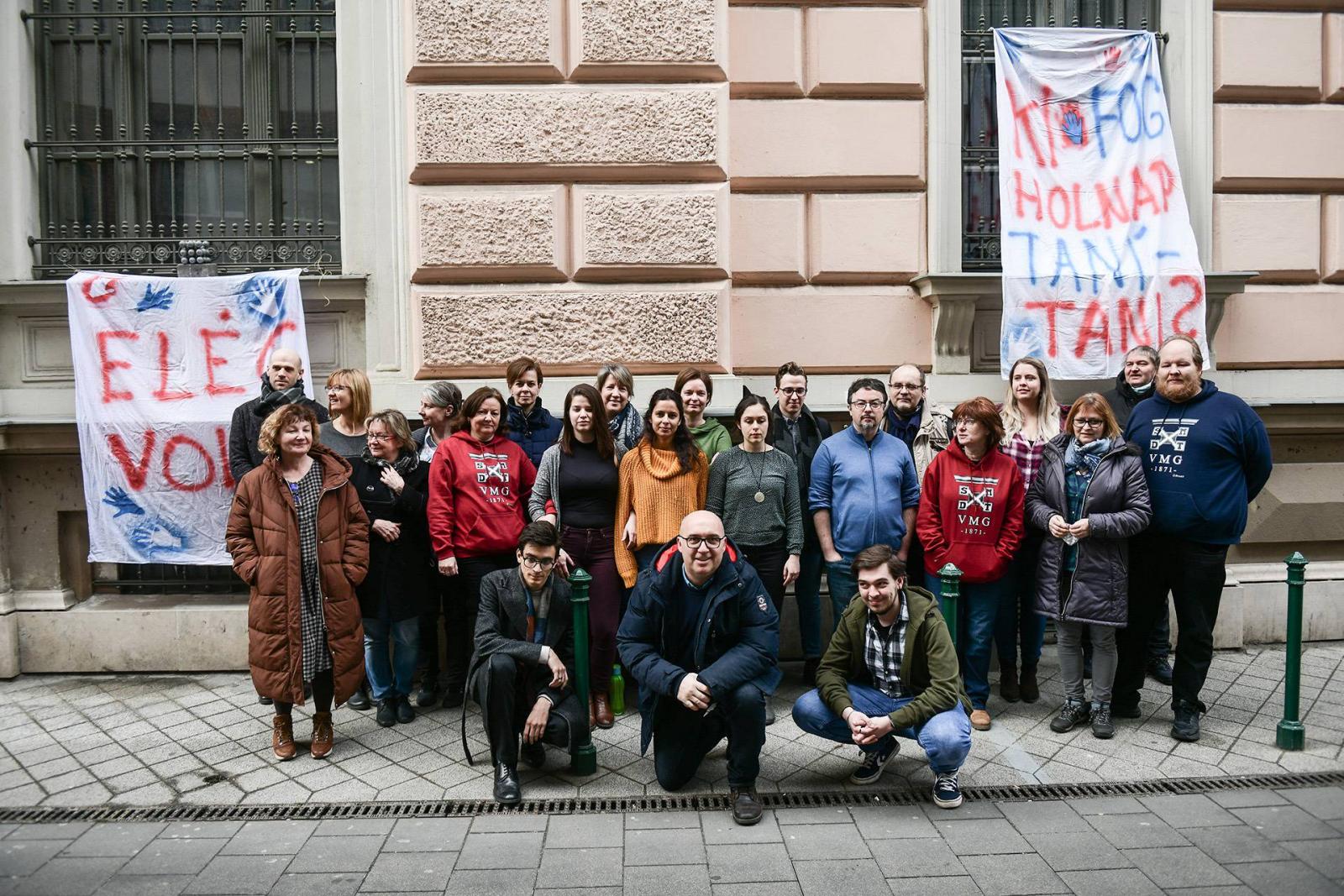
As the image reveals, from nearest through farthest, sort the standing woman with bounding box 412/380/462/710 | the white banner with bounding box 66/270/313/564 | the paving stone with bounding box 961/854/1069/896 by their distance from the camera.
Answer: the paving stone with bounding box 961/854/1069/896, the standing woman with bounding box 412/380/462/710, the white banner with bounding box 66/270/313/564

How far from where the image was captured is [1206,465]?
5082 mm

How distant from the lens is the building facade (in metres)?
6.30

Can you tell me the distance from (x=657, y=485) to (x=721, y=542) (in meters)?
1.04

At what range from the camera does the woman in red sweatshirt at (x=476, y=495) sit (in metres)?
5.40

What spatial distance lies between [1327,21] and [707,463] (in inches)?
218

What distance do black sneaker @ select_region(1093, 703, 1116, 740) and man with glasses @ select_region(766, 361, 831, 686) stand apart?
4.93 feet

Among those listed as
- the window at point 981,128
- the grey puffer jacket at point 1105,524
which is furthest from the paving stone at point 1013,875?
the window at point 981,128

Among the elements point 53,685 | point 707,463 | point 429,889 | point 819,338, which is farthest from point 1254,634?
point 53,685

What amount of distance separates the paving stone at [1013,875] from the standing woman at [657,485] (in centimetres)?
225

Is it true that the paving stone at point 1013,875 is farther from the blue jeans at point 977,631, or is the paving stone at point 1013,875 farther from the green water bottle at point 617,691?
the green water bottle at point 617,691

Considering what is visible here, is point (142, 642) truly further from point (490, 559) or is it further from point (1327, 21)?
point (1327, 21)

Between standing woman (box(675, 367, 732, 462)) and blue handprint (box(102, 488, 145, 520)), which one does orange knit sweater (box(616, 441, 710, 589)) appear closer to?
standing woman (box(675, 367, 732, 462))

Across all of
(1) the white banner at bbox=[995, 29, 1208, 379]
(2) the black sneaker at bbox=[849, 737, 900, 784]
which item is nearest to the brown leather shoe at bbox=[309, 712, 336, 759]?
(2) the black sneaker at bbox=[849, 737, 900, 784]

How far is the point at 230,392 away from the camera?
6.31 metres
